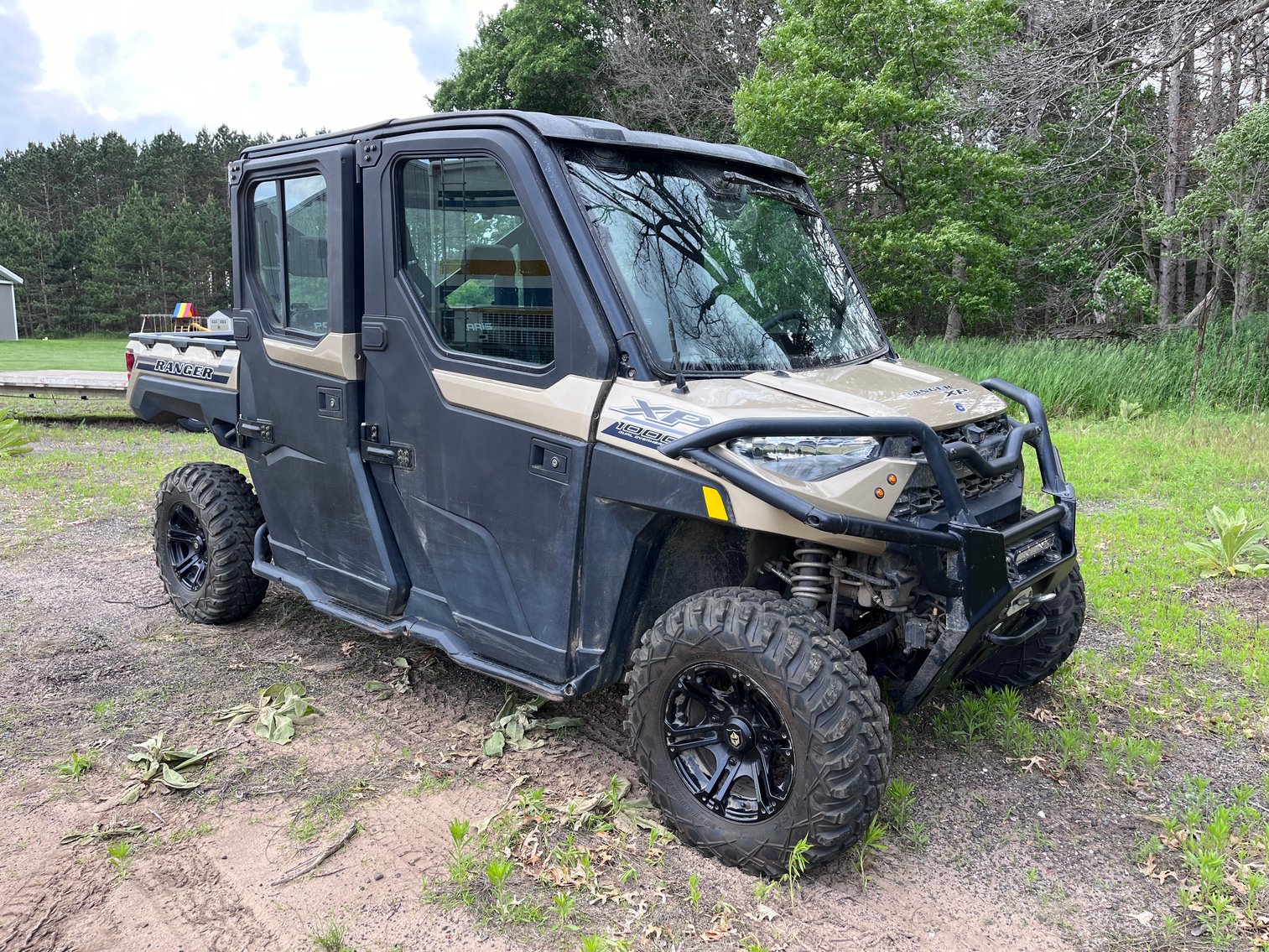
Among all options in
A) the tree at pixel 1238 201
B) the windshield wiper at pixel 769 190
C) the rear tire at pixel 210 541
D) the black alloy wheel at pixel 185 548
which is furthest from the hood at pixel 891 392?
the tree at pixel 1238 201

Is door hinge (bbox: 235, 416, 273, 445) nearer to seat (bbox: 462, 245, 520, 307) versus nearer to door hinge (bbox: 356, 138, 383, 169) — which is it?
door hinge (bbox: 356, 138, 383, 169)

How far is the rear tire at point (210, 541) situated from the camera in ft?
16.4

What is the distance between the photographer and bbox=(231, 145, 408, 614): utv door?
398 centimetres

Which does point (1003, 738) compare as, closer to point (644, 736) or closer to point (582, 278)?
point (644, 736)

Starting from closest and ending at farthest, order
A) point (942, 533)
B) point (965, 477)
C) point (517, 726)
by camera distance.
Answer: point (942, 533)
point (965, 477)
point (517, 726)

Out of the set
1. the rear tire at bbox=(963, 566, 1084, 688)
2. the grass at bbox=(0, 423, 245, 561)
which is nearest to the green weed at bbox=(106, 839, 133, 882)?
the rear tire at bbox=(963, 566, 1084, 688)

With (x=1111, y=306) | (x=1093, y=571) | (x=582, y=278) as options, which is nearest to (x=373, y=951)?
(x=582, y=278)

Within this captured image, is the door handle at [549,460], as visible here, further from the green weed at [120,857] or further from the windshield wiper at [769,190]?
the green weed at [120,857]

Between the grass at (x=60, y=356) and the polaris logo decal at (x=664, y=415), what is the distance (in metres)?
21.2

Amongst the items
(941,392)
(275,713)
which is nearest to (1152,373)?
(941,392)

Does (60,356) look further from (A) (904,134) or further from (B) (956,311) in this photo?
(B) (956,311)

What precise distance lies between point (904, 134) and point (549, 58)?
14.6 m

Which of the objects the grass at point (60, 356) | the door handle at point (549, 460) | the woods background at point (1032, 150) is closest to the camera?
the door handle at point (549, 460)

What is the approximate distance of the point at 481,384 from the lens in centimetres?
354
